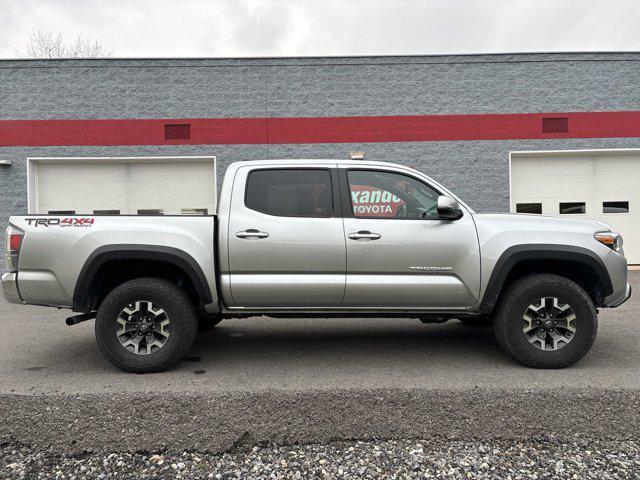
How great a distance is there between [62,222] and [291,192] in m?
2.10

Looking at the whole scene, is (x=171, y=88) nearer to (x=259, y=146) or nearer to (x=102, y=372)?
(x=259, y=146)

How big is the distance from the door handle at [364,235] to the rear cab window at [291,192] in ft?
1.00

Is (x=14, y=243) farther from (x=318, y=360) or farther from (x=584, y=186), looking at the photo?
(x=584, y=186)

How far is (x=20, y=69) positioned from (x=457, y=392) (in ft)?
39.7

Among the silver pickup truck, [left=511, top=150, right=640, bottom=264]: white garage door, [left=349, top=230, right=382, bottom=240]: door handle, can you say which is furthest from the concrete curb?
[left=511, top=150, right=640, bottom=264]: white garage door

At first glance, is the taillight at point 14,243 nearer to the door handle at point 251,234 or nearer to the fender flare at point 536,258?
the door handle at point 251,234

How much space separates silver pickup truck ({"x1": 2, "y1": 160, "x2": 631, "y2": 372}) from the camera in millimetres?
4258

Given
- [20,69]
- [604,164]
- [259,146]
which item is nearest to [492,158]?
[604,164]

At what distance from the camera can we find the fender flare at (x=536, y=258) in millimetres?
4293

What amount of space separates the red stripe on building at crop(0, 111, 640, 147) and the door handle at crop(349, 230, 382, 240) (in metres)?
7.19

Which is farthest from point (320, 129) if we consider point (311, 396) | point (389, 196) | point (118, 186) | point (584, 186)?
point (311, 396)

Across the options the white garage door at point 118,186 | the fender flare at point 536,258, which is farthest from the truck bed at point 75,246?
the white garage door at point 118,186

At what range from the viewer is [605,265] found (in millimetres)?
4320

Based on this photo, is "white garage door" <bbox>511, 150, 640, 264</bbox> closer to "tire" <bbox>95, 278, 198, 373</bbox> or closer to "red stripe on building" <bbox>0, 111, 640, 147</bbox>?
"red stripe on building" <bbox>0, 111, 640, 147</bbox>
